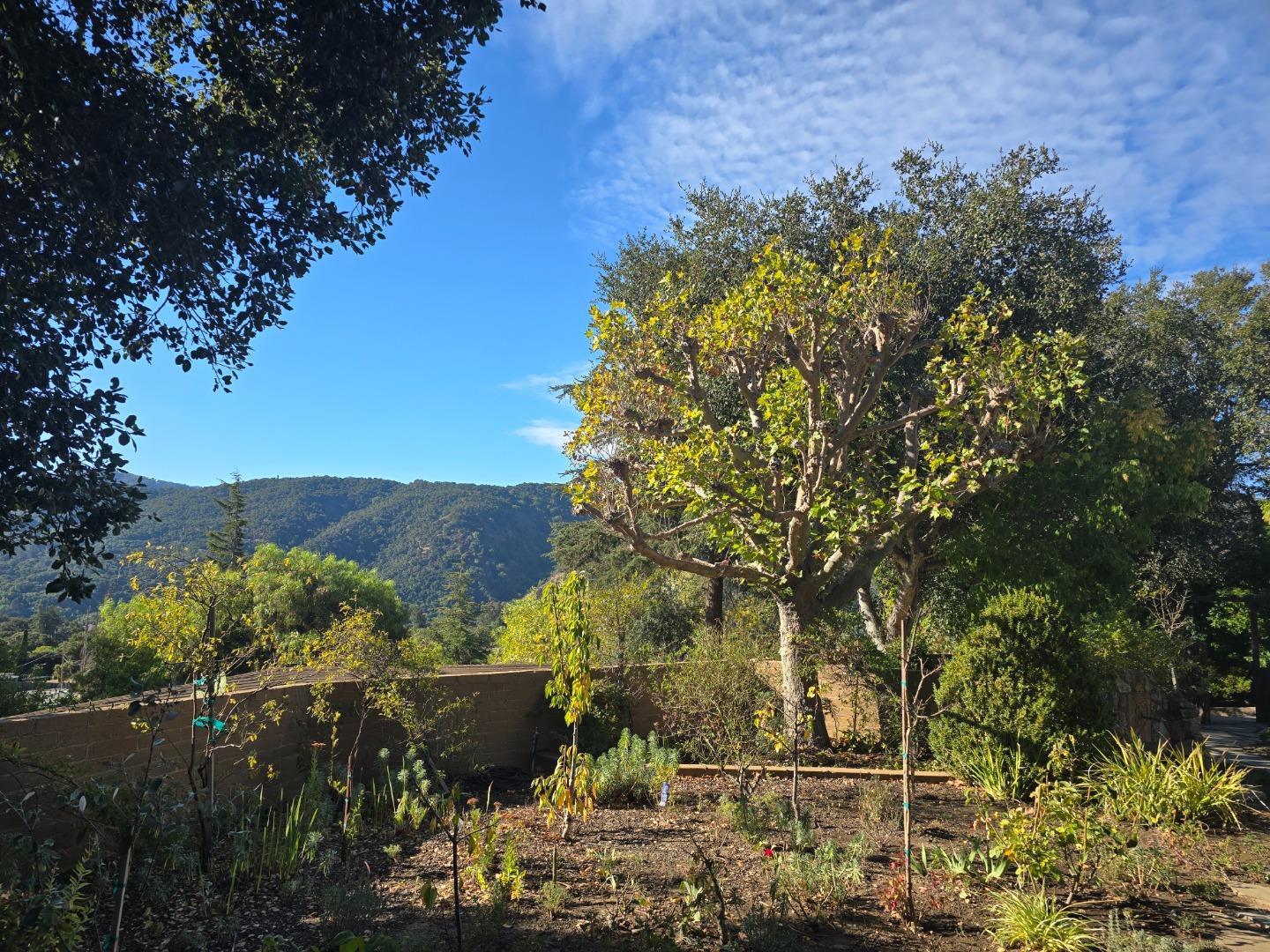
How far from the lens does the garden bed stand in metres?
4.20

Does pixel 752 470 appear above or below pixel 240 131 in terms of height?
below

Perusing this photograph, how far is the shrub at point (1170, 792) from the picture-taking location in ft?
20.1

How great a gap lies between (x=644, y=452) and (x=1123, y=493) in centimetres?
669

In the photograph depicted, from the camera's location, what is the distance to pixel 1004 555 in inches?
430

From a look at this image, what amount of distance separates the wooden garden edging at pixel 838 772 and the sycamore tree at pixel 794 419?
62 cm

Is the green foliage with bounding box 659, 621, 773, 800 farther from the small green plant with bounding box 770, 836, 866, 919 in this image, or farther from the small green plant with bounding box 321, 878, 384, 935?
the small green plant with bounding box 321, 878, 384, 935

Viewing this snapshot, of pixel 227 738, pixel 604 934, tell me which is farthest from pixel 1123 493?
pixel 227 738

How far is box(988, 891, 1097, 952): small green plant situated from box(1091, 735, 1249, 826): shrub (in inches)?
81.4

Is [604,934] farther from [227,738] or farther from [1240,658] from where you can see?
[1240,658]

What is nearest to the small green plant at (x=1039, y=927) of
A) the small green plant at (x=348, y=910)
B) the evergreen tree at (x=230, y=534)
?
the small green plant at (x=348, y=910)

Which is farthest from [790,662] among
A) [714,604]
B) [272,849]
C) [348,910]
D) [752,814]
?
[714,604]

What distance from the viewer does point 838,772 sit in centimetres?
864

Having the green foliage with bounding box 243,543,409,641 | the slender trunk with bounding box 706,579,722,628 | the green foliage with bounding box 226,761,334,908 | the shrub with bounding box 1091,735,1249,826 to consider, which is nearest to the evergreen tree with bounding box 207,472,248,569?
the green foliage with bounding box 243,543,409,641

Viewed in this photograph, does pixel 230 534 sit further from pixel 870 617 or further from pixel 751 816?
pixel 751 816
